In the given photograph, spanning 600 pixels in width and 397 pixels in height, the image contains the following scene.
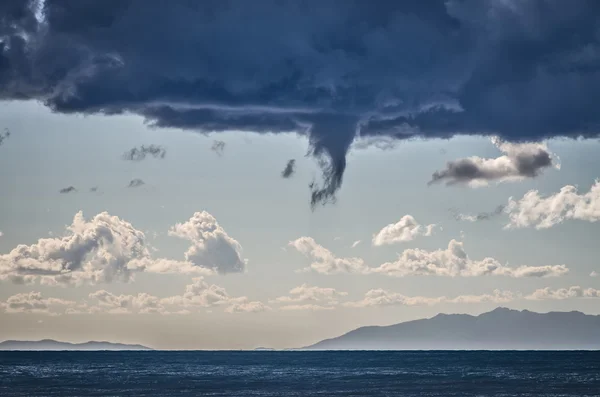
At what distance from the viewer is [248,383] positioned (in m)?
169

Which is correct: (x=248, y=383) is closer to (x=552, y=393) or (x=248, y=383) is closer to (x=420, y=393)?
(x=420, y=393)

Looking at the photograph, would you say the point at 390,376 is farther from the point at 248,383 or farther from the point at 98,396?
the point at 98,396

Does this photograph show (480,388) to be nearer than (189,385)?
Yes

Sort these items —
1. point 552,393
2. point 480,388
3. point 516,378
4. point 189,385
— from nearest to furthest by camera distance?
point 552,393, point 480,388, point 189,385, point 516,378

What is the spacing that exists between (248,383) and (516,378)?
4847 centimetres

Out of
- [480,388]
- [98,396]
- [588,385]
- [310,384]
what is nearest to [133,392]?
[98,396]

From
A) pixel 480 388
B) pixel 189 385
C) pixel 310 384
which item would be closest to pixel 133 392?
pixel 189 385

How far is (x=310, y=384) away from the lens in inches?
6540

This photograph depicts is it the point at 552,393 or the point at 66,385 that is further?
the point at 66,385

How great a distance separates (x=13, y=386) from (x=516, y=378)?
86306mm

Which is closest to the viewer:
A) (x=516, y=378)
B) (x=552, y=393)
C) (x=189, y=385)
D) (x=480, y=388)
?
(x=552, y=393)

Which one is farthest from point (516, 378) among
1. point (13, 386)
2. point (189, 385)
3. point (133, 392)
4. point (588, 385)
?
point (13, 386)

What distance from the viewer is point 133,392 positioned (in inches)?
5817

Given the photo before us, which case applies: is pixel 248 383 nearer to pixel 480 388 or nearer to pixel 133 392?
pixel 133 392
